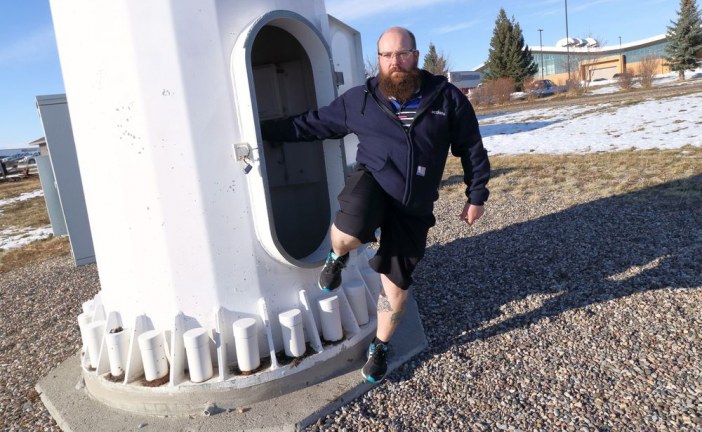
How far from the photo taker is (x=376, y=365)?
308 cm

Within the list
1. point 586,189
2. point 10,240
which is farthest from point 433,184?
point 10,240

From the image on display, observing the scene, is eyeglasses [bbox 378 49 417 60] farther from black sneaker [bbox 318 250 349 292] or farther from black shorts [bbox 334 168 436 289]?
black sneaker [bbox 318 250 349 292]

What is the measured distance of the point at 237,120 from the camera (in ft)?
9.51

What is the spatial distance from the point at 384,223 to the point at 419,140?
526 mm

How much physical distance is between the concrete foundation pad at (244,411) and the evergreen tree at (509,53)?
4504cm

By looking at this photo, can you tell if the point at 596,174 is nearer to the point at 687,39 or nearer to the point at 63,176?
the point at 63,176

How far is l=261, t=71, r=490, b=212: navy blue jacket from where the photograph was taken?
2.73 meters

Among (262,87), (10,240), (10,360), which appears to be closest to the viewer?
(262,87)

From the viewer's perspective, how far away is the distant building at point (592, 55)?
6112cm

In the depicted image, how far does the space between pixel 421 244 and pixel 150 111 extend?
1.66 m

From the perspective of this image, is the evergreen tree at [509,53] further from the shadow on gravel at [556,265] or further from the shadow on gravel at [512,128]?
the shadow on gravel at [556,265]

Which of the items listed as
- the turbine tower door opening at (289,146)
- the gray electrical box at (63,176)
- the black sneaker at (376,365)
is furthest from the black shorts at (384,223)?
the gray electrical box at (63,176)

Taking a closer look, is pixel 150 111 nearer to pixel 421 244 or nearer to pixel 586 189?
pixel 421 244

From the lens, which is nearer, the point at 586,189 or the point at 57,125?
the point at 57,125
